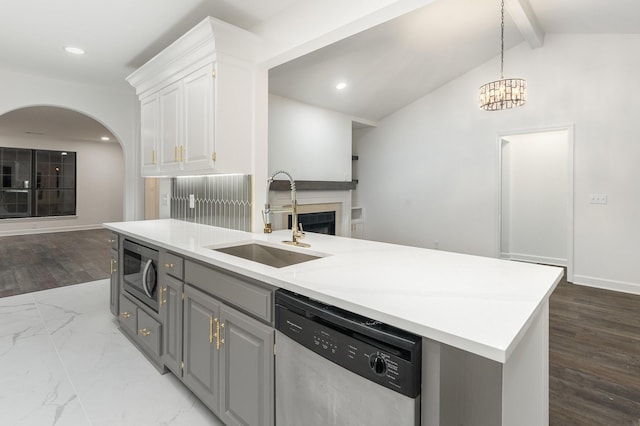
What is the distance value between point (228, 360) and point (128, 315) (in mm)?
1493

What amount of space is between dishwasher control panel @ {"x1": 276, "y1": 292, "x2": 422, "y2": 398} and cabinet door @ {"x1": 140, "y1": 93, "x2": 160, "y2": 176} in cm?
248

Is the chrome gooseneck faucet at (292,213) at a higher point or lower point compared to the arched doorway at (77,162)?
lower

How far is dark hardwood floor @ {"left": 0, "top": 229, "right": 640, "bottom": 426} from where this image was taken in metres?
1.90

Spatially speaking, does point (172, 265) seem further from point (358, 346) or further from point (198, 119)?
point (358, 346)

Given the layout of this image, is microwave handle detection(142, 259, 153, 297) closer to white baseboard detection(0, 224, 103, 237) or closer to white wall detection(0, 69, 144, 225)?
white wall detection(0, 69, 144, 225)

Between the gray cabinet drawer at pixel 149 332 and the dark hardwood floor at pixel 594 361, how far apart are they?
7.73 feet

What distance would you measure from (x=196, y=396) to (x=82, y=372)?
0.91 metres

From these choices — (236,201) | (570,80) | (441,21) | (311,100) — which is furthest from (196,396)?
(570,80)

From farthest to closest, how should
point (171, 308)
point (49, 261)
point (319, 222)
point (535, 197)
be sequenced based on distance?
point (535, 197)
point (49, 261)
point (319, 222)
point (171, 308)

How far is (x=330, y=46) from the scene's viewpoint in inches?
139

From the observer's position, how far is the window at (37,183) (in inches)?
316

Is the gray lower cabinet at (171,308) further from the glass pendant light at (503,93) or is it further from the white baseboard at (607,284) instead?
the white baseboard at (607,284)

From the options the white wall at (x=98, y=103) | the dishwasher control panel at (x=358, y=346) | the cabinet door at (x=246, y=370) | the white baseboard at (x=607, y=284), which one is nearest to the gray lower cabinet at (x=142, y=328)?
the cabinet door at (x=246, y=370)

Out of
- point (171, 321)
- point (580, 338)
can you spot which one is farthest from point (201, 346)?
point (580, 338)
